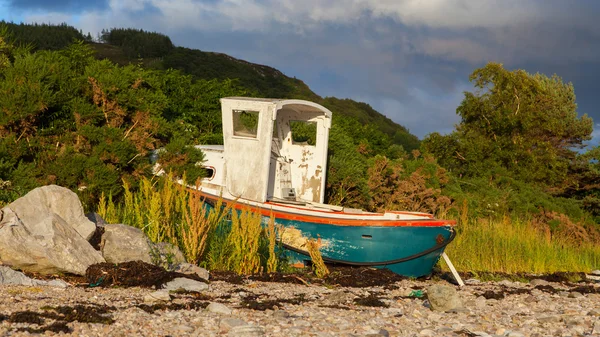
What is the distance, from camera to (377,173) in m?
19.5

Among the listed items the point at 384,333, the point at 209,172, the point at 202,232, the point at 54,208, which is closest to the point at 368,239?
the point at 202,232

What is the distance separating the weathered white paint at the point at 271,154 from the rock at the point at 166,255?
10.1 feet

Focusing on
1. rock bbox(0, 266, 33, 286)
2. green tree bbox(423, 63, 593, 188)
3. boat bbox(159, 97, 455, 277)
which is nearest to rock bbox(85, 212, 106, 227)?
boat bbox(159, 97, 455, 277)

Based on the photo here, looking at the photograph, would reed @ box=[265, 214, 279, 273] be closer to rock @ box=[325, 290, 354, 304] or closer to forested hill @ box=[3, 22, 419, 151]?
rock @ box=[325, 290, 354, 304]

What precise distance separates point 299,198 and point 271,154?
49.4 inches

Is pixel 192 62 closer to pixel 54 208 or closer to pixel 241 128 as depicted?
pixel 241 128

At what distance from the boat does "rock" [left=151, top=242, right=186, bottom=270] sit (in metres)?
1.47

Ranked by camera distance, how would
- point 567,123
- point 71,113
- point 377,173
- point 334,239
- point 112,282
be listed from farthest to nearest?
1. point 567,123
2. point 377,173
3. point 71,113
4. point 334,239
5. point 112,282

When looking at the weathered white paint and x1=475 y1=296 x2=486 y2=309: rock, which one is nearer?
x1=475 y1=296 x2=486 y2=309: rock

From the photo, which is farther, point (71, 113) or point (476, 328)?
point (71, 113)

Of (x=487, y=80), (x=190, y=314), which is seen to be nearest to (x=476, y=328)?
(x=190, y=314)

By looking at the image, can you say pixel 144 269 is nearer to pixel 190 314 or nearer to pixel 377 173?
pixel 190 314

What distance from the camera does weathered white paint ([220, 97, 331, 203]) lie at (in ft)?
44.9

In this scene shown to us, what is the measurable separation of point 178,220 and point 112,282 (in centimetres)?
305
